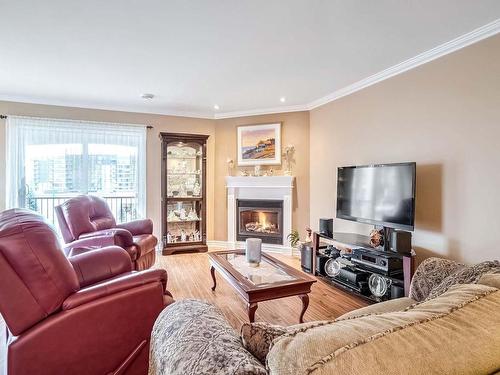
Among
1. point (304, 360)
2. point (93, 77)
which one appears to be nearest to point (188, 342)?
point (304, 360)

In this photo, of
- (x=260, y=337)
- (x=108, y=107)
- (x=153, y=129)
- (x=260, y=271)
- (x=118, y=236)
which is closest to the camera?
(x=260, y=337)

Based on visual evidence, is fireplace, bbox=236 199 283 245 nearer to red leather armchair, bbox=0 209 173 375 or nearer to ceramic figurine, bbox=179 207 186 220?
ceramic figurine, bbox=179 207 186 220

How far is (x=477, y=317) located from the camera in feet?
2.24

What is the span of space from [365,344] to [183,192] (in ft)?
15.7

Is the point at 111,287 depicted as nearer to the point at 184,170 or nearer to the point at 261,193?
the point at 261,193

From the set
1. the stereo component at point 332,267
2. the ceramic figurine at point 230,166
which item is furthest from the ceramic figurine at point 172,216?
the stereo component at point 332,267

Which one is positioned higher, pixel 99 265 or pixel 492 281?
pixel 492 281

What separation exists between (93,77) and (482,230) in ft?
14.5

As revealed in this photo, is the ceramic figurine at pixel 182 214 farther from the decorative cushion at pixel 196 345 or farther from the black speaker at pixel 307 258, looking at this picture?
the decorative cushion at pixel 196 345

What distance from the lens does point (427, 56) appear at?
2865mm

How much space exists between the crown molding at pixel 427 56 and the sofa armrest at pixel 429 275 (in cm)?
202

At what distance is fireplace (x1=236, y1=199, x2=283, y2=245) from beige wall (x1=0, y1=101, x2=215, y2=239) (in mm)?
587

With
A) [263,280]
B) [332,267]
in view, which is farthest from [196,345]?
[332,267]

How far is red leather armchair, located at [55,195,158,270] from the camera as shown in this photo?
3.07 m
